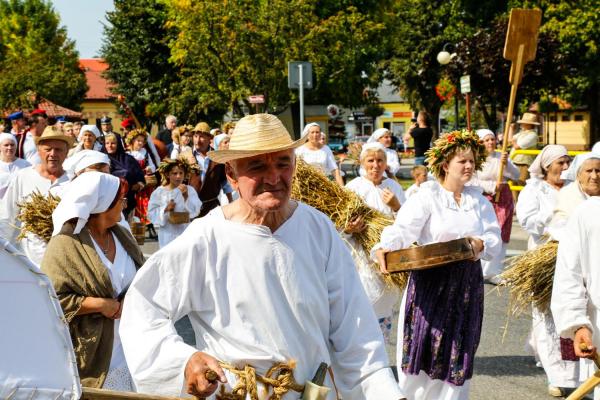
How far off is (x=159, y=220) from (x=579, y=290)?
634 cm

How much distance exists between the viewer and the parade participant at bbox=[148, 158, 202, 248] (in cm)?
1035

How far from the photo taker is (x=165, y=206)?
34.4 ft

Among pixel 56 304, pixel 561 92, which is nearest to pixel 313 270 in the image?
pixel 56 304

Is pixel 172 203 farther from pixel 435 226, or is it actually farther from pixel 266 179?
pixel 266 179

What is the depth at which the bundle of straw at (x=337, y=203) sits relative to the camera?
23.1 ft

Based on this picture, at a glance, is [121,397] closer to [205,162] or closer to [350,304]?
[350,304]

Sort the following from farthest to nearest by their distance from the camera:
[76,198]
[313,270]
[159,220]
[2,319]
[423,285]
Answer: [159,220] → [423,285] → [76,198] → [313,270] → [2,319]

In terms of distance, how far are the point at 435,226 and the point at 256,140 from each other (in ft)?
9.40

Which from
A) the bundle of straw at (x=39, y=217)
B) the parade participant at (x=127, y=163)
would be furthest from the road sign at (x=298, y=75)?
the bundle of straw at (x=39, y=217)

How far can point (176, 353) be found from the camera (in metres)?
3.08

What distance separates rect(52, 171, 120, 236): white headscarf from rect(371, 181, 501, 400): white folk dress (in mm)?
1987

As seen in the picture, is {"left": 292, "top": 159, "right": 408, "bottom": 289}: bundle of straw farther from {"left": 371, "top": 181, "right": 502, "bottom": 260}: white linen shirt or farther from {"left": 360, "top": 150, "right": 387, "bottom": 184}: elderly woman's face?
{"left": 371, "top": 181, "right": 502, "bottom": 260}: white linen shirt

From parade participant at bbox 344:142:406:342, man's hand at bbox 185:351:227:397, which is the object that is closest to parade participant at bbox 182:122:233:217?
parade participant at bbox 344:142:406:342

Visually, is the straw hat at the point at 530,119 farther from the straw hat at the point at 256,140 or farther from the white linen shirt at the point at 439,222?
the straw hat at the point at 256,140
